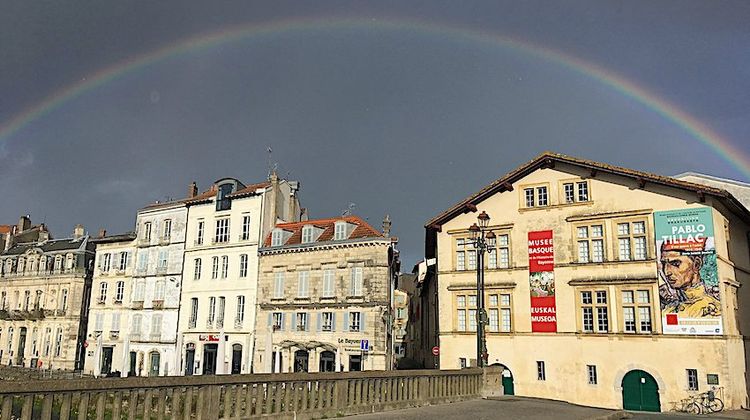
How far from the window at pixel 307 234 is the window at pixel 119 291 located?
65.5ft

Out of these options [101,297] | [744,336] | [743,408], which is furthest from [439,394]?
[101,297]

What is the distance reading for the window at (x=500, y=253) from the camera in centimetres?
3303

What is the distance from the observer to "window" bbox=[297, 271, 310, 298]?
4536 cm

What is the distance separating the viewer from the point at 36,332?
60844 millimetres

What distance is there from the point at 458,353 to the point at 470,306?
2651 millimetres

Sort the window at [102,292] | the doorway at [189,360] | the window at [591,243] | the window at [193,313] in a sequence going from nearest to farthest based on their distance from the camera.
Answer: the window at [591,243]
the doorway at [189,360]
the window at [193,313]
the window at [102,292]

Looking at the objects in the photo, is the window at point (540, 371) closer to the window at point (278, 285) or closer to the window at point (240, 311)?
the window at point (278, 285)

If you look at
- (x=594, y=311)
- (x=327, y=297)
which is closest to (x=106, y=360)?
(x=327, y=297)

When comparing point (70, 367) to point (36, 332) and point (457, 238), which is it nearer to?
point (36, 332)

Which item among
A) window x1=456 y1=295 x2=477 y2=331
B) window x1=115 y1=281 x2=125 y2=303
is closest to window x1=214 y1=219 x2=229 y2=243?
window x1=115 y1=281 x2=125 y2=303

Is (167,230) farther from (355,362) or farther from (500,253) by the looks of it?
(500,253)

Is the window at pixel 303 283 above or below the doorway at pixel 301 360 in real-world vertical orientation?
above

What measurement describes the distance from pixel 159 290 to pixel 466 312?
30.8 metres

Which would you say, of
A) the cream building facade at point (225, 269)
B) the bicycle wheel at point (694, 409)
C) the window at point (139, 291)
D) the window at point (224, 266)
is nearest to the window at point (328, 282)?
the cream building facade at point (225, 269)
